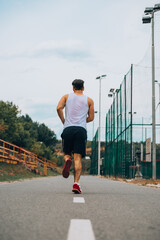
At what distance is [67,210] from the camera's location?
3.90 meters

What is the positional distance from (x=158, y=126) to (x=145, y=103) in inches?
118

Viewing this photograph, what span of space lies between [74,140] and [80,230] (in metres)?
3.84

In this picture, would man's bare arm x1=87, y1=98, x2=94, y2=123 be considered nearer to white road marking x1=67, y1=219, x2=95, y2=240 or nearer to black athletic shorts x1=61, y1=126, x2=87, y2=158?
black athletic shorts x1=61, y1=126, x2=87, y2=158

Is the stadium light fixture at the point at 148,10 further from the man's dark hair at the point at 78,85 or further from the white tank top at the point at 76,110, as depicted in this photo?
the white tank top at the point at 76,110

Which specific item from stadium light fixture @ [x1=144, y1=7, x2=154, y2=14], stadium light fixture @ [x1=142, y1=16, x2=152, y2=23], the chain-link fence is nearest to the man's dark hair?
the chain-link fence

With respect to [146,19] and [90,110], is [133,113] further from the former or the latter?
[90,110]

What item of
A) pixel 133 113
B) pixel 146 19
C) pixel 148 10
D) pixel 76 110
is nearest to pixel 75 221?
pixel 76 110

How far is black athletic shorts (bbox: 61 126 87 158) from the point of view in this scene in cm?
645

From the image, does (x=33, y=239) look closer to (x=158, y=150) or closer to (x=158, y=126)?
(x=158, y=126)

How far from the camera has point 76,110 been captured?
6.62m

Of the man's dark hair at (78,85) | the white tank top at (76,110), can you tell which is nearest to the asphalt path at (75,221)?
the white tank top at (76,110)

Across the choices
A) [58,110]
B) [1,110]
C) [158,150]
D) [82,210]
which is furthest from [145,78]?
[1,110]

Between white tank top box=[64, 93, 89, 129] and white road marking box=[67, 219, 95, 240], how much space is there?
3453mm

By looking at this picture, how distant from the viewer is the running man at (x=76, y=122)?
6445mm
